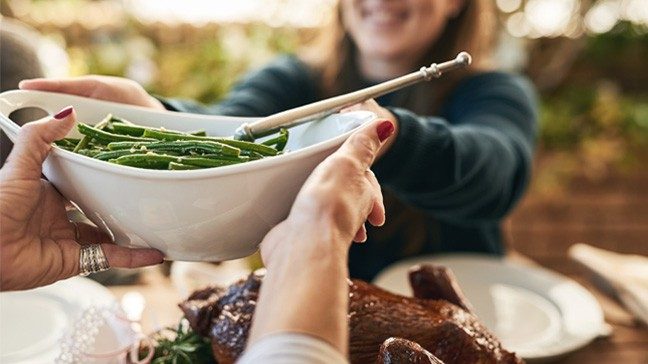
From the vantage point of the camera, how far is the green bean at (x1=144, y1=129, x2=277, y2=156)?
2.38 ft

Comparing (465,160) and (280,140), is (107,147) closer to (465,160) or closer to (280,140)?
(280,140)

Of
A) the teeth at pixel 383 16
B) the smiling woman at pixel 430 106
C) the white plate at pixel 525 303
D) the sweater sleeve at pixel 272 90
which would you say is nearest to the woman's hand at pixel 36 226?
the smiling woman at pixel 430 106

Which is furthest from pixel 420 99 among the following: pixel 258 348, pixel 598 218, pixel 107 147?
pixel 598 218

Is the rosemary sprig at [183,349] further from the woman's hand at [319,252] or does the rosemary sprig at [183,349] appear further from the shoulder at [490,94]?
the shoulder at [490,94]

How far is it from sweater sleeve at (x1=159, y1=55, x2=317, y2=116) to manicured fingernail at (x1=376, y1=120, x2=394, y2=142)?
2.92 feet

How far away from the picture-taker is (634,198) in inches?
126

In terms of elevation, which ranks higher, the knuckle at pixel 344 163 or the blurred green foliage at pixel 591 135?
the blurred green foliage at pixel 591 135

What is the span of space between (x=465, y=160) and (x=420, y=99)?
469 mm

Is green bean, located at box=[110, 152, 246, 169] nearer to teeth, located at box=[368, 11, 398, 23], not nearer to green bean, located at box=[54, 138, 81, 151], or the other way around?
green bean, located at box=[54, 138, 81, 151]

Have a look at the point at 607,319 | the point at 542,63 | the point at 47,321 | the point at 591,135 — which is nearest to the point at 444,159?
the point at 607,319

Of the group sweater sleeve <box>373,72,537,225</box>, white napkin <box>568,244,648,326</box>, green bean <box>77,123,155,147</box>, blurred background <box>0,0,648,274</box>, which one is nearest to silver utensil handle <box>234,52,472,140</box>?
green bean <box>77,123,155,147</box>

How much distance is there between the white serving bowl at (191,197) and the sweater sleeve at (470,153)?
1.12 ft

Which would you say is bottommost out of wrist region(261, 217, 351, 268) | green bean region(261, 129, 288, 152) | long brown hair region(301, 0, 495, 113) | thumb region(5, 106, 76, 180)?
thumb region(5, 106, 76, 180)

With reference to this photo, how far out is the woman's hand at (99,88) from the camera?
34.2 inches
